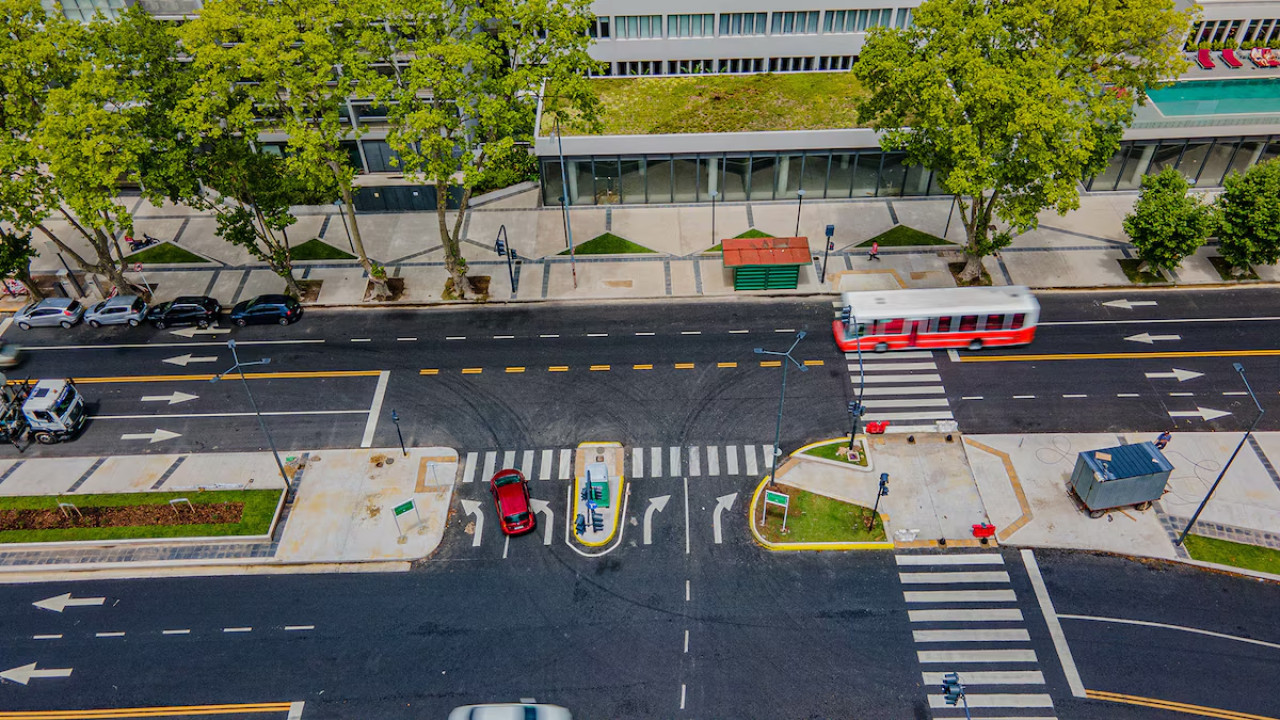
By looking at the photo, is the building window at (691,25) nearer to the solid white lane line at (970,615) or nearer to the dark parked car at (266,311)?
the dark parked car at (266,311)

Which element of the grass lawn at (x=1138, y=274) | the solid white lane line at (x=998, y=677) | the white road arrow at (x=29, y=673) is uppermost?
the grass lawn at (x=1138, y=274)

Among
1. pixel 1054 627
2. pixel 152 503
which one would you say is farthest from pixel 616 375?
pixel 1054 627

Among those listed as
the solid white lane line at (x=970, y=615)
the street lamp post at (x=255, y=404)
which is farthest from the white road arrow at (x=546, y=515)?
the solid white lane line at (x=970, y=615)

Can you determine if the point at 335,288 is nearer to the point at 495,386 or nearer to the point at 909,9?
the point at 495,386

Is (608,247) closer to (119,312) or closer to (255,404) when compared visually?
(255,404)

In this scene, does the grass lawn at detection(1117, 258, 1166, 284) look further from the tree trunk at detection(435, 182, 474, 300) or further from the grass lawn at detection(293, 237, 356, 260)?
the grass lawn at detection(293, 237, 356, 260)

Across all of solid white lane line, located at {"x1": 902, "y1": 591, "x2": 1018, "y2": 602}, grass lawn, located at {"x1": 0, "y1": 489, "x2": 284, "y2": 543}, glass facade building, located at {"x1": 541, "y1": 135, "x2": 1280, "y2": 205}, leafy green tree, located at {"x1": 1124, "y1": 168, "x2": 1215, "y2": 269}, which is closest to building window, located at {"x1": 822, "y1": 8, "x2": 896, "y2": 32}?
glass facade building, located at {"x1": 541, "y1": 135, "x2": 1280, "y2": 205}

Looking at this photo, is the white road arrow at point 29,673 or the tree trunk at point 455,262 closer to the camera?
the white road arrow at point 29,673
